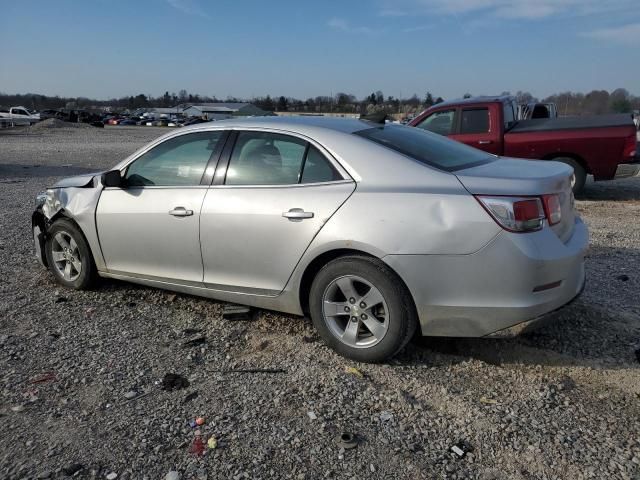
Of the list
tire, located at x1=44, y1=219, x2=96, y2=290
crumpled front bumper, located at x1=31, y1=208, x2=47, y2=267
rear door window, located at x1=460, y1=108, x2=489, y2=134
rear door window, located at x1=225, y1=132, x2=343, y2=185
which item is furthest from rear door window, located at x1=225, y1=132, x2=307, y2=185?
rear door window, located at x1=460, y1=108, x2=489, y2=134

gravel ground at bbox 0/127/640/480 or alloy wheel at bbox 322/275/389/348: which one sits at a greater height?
alloy wheel at bbox 322/275/389/348

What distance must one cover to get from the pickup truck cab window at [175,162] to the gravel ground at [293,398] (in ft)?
3.59

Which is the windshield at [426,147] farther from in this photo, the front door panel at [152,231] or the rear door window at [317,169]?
the front door panel at [152,231]

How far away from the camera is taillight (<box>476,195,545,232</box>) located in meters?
3.15

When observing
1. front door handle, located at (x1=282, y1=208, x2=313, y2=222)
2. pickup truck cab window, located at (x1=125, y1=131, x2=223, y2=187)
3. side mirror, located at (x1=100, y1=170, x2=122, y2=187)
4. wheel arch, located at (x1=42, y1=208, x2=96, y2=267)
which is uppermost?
pickup truck cab window, located at (x1=125, y1=131, x2=223, y2=187)

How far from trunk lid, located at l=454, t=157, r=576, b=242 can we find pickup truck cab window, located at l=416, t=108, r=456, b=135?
23.8 ft

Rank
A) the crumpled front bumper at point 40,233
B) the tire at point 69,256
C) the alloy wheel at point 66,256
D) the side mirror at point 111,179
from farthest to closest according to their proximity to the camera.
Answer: the crumpled front bumper at point 40,233 < the alloy wheel at point 66,256 < the tire at point 69,256 < the side mirror at point 111,179

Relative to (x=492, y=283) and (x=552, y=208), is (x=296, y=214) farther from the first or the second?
(x=552, y=208)

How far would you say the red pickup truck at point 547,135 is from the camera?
9.77 meters

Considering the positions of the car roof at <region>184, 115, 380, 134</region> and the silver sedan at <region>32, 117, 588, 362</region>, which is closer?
the silver sedan at <region>32, 117, 588, 362</region>

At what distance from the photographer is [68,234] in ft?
16.5

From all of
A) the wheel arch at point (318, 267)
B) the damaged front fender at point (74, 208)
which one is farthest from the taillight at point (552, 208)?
the damaged front fender at point (74, 208)

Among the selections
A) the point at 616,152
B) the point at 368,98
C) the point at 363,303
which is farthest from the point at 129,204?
the point at 368,98

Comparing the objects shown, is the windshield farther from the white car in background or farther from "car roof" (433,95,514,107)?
the white car in background
